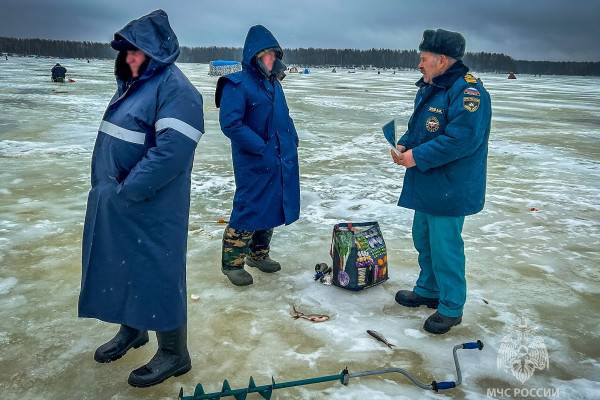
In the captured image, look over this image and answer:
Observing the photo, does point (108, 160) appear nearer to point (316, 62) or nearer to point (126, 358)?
point (126, 358)

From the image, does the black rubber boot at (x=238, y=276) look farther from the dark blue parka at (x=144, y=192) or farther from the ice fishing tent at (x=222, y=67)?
the ice fishing tent at (x=222, y=67)

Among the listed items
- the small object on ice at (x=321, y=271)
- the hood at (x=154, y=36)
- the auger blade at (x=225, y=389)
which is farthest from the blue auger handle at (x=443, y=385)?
the hood at (x=154, y=36)

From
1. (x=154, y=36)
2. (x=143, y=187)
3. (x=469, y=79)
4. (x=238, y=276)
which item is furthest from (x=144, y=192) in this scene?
(x=469, y=79)

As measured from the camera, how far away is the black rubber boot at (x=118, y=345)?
2963 mm

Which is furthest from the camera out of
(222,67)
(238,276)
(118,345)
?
(222,67)

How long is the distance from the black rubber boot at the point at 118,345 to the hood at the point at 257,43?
7.07ft

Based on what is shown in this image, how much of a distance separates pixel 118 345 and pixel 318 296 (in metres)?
1.60

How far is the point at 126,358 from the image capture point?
3.03 m

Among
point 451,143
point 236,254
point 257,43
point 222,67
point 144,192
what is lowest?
point 236,254

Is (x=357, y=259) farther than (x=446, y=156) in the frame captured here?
Yes

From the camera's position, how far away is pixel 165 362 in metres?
2.78

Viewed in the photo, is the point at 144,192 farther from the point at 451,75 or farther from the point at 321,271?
the point at 321,271

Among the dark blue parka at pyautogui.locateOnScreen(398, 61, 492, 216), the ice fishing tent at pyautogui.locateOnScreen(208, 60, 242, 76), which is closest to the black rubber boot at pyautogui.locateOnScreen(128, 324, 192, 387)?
the dark blue parka at pyautogui.locateOnScreen(398, 61, 492, 216)

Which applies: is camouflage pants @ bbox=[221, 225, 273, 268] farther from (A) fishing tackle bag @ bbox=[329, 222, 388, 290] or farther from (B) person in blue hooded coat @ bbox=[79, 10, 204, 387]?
(B) person in blue hooded coat @ bbox=[79, 10, 204, 387]
